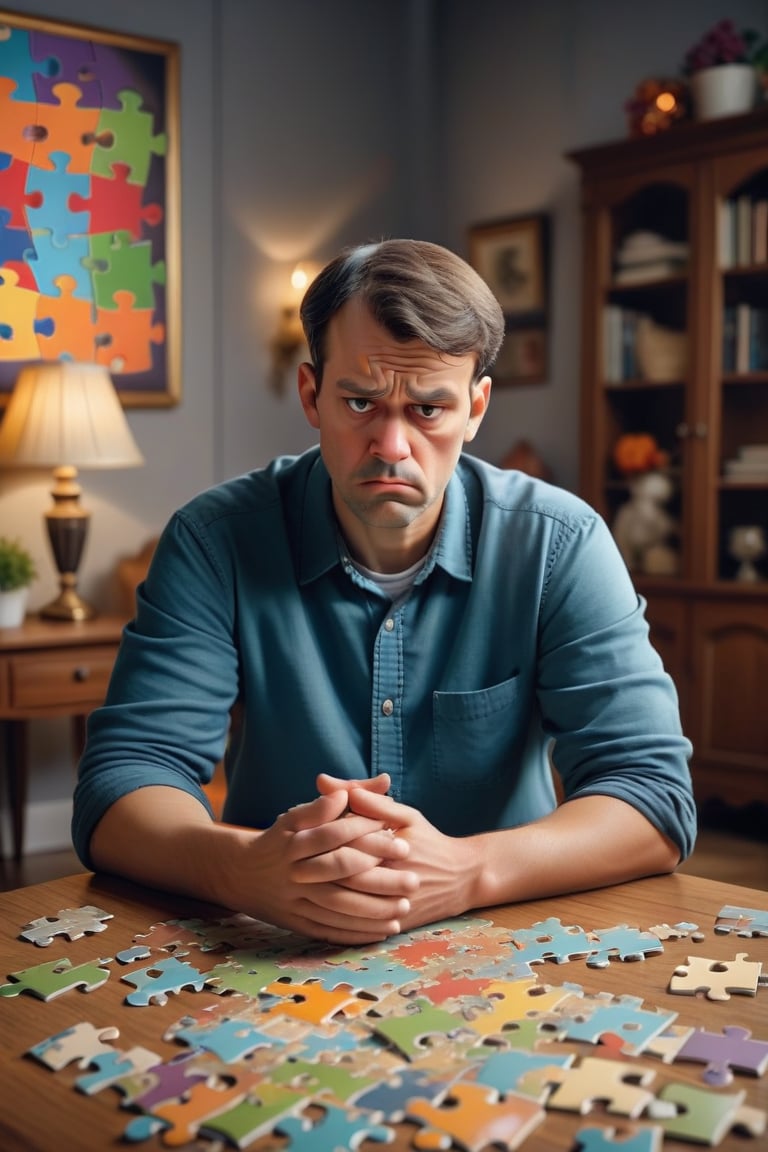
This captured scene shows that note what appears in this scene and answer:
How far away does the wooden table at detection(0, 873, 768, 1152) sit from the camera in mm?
855

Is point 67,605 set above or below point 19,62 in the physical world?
below

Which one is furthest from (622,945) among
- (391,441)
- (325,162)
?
(325,162)

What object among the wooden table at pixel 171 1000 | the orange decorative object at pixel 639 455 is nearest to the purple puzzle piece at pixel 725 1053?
the wooden table at pixel 171 1000

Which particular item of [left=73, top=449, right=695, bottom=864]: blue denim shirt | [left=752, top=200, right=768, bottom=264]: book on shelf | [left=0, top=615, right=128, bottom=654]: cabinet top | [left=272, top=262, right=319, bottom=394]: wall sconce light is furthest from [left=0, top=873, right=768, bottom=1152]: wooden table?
[left=272, top=262, right=319, bottom=394]: wall sconce light

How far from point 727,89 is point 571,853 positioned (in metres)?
3.51

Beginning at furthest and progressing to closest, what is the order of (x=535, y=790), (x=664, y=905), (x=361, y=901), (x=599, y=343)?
(x=599, y=343)
(x=535, y=790)
(x=664, y=905)
(x=361, y=901)

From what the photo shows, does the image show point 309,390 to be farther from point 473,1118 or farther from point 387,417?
point 473,1118

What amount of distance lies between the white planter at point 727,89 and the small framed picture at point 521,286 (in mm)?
975

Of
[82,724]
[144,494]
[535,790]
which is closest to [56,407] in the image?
[144,494]

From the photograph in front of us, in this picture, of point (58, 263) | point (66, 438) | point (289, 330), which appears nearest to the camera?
point (66, 438)

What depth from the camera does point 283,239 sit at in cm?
502

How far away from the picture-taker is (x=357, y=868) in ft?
3.96

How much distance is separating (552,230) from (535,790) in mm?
3764

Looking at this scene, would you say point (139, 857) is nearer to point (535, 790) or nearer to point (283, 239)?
point (535, 790)
